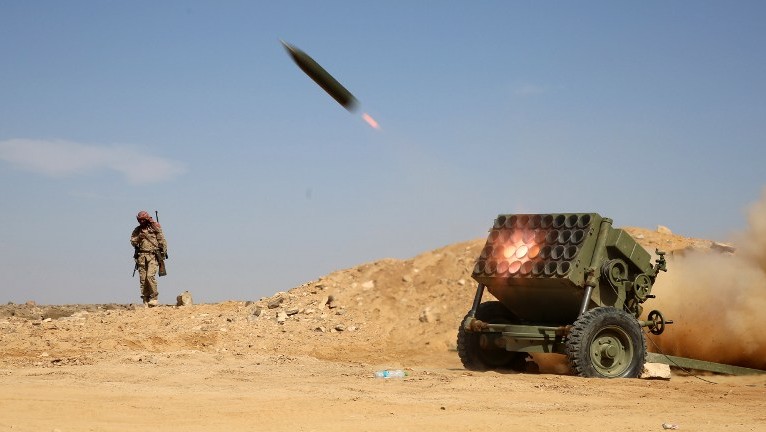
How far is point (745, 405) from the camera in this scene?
10320mm

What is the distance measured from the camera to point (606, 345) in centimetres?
1270

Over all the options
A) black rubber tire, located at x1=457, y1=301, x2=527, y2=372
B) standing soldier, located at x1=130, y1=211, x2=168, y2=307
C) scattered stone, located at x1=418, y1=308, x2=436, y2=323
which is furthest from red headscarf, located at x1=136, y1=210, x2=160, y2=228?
black rubber tire, located at x1=457, y1=301, x2=527, y2=372

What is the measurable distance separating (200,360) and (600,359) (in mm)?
5498

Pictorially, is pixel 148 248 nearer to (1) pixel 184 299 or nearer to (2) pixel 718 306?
(1) pixel 184 299

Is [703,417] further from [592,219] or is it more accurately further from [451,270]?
[451,270]

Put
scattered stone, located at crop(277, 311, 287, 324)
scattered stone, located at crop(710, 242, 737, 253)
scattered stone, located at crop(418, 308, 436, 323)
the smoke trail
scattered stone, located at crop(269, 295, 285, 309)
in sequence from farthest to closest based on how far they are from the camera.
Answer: scattered stone, located at crop(269, 295, 285, 309), scattered stone, located at crop(277, 311, 287, 324), scattered stone, located at crop(418, 308, 436, 323), scattered stone, located at crop(710, 242, 737, 253), the smoke trail

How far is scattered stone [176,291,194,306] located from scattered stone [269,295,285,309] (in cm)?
210

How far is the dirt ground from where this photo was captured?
857cm

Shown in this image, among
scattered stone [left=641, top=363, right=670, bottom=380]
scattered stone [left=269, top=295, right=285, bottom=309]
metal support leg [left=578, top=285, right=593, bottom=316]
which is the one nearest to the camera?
metal support leg [left=578, top=285, right=593, bottom=316]

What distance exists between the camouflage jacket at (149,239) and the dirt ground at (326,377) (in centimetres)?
165

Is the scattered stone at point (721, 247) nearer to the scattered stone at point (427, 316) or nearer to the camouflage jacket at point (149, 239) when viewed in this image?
the scattered stone at point (427, 316)

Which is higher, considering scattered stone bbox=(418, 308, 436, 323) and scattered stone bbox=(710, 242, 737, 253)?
scattered stone bbox=(710, 242, 737, 253)

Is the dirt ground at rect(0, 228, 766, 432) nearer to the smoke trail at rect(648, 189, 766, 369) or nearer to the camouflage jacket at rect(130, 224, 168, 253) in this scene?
the smoke trail at rect(648, 189, 766, 369)

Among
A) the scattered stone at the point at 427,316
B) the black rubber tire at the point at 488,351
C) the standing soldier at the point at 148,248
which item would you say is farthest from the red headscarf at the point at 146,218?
the black rubber tire at the point at 488,351
